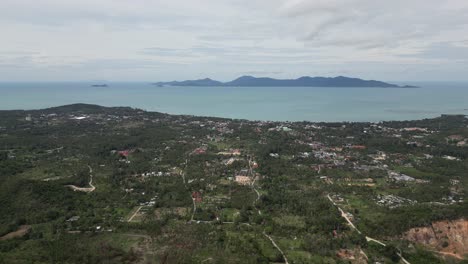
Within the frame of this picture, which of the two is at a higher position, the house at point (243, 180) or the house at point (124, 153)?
the house at point (124, 153)

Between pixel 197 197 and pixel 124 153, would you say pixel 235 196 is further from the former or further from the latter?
pixel 124 153

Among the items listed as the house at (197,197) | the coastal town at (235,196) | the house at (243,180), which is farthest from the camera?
the house at (243,180)

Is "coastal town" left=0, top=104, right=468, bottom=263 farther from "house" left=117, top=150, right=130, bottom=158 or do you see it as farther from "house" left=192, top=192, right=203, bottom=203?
"house" left=117, top=150, right=130, bottom=158

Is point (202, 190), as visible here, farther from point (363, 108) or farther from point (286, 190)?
point (363, 108)

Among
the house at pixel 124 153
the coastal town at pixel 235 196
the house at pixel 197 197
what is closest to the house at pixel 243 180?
the coastal town at pixel 235 196

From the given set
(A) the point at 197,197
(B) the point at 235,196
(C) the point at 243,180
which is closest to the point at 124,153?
(C) the point at 243,180

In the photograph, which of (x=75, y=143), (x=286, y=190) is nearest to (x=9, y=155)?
(x=75, y=143)

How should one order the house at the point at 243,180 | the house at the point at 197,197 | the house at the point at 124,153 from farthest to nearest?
1. the house at the point at 124,153
2. the house at the point at 243,180
3. the house at the point at 197,197

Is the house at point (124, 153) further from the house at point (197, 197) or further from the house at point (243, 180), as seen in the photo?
the house at point (197, 197)
